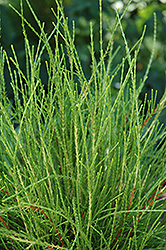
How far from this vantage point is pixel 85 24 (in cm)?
179

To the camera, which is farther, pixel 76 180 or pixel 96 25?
pixel 96 25

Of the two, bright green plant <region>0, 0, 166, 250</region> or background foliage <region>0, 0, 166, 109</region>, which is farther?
background foliage <region>0, 0, 166, 109</region>

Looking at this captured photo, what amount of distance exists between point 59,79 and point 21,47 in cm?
114

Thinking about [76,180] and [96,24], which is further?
[96,24]

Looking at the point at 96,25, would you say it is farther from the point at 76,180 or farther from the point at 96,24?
the point at 76,180

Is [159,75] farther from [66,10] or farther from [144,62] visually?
[66,10]

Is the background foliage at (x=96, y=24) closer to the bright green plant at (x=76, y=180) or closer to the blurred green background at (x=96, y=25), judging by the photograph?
the blurred green background at (x=96, y=25)

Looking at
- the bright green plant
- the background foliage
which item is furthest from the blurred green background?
the bright green plant

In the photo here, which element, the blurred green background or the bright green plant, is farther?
the blurred green background

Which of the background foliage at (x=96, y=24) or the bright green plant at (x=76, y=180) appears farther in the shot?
the background foliage at (x=96, y=24)

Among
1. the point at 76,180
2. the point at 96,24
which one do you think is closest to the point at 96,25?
the point at 96,24

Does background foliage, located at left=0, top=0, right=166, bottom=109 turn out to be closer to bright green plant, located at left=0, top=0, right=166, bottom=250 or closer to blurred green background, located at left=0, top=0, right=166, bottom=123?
blurred green background, located at left=0, top=0, right=166, bottom=123

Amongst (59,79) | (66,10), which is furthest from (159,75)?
(59,79)

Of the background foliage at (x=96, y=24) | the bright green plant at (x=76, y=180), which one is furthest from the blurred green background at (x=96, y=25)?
the bright green plant at (x=76, y=180)
